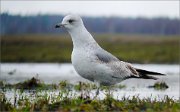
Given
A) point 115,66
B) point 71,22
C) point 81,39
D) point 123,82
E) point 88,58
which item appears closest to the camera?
point 88,58

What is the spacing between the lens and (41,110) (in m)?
8.58

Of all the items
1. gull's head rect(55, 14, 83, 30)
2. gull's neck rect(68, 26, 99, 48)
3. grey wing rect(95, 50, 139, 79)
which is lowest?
grey wing rect(95, 50, 139, 79)

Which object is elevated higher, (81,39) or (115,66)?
(81,39)

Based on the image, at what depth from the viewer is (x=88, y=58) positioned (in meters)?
9.41

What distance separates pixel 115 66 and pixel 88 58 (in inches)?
31.0

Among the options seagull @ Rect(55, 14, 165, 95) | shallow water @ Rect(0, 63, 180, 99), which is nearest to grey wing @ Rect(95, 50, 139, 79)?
seagull @ Rect(55, 14, 165, 95)

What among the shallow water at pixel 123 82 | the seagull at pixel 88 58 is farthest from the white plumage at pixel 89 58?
the shallow water at pixel 123 82

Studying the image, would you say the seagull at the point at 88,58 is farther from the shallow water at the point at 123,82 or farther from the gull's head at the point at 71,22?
the shallow water at the point at 123,82

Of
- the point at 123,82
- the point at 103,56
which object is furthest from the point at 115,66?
the point at 123,82

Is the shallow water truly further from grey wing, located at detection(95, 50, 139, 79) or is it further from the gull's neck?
the gull's neck

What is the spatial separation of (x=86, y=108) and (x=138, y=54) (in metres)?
29.8

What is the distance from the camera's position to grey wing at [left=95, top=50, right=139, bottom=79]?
970 cm

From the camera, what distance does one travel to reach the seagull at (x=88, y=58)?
944 centimetres

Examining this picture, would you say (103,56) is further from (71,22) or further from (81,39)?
(71,22)
